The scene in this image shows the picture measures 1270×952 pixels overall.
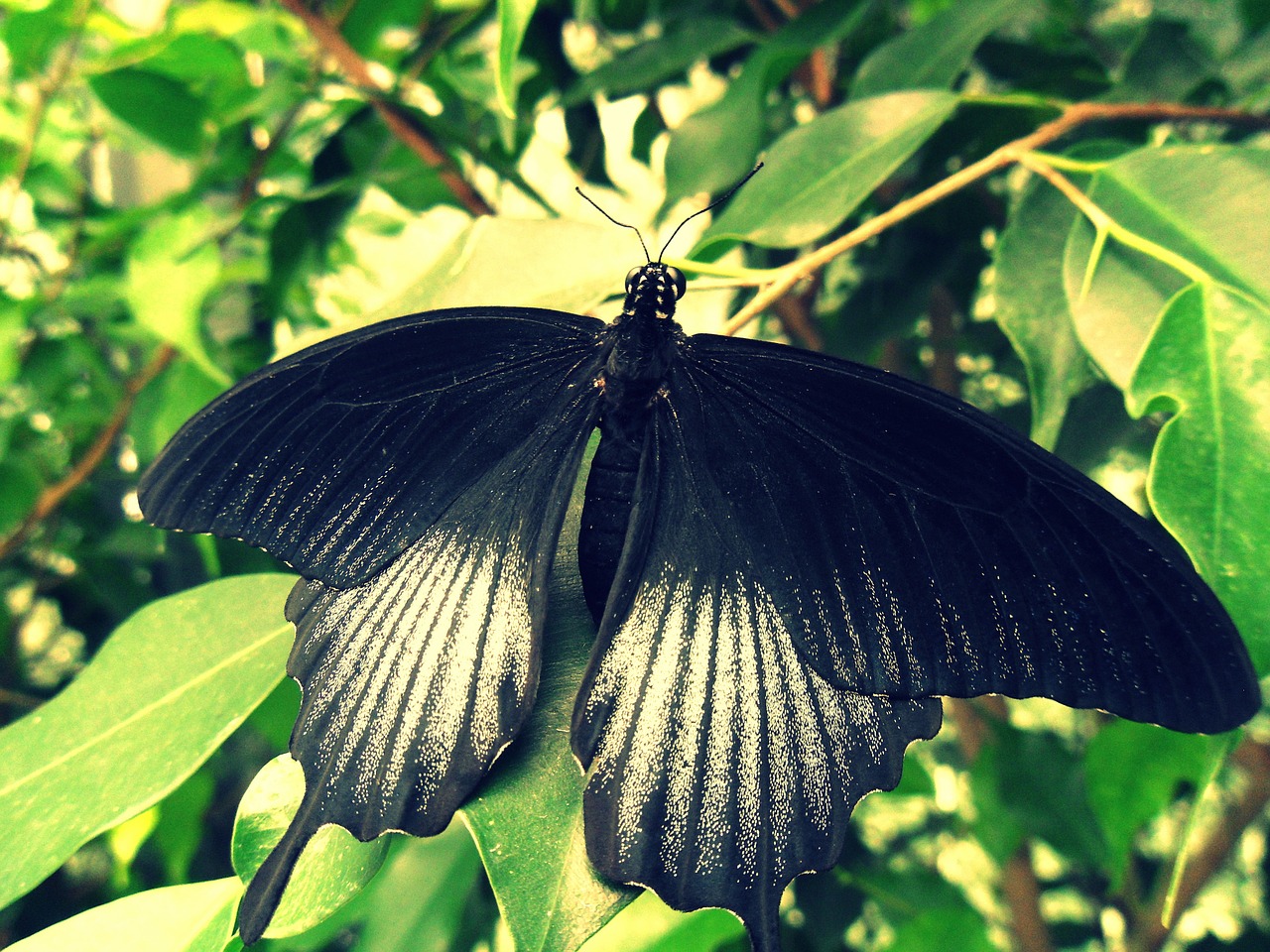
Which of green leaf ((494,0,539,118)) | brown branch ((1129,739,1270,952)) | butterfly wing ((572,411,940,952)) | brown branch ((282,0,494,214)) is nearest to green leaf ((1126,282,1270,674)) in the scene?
butterfly wing ((572,411,940,952))

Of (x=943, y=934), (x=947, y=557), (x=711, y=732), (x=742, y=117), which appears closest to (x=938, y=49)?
(x=742, y=117)

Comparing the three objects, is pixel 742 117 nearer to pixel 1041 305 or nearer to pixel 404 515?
pixel 1041 305

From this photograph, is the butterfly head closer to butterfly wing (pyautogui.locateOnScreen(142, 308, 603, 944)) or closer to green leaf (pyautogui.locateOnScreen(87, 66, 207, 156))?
butterfly wing (pyautogui.locateOnScreen(142, 308, 603, 944))

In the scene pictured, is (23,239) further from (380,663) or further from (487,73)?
(380,663)

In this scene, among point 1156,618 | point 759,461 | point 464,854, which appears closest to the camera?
point 1156,618

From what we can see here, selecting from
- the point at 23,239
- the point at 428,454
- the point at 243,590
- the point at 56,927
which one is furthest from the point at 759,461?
the point at 23,239
